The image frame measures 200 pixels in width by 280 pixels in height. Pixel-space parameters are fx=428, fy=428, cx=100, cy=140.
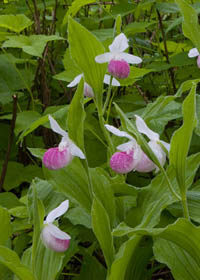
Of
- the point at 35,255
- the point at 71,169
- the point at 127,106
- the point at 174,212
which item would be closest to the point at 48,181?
the point at 71,169

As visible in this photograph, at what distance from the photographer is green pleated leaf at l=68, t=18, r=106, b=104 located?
82 centimetres

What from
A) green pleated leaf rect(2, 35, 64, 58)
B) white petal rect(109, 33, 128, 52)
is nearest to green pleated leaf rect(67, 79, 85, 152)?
white petal rect(109, 33, 128, 52)

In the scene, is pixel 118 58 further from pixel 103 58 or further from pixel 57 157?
pixel 57 157

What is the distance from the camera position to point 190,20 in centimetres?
83

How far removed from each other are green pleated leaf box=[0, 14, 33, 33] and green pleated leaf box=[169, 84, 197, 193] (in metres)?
0.92

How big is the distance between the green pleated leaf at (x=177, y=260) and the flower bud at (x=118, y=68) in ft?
1.19

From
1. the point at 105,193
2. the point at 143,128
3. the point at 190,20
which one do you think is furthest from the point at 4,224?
the point at 190,20

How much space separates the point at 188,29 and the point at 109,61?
171 millimetres

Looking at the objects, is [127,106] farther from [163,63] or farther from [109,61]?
[109,61]

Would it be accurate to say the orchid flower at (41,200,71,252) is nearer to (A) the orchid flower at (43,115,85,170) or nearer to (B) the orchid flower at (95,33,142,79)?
(A) the orchid flower at (43,115,85,170)

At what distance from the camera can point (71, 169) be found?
944 mm

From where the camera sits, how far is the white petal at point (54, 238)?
0.78 metres

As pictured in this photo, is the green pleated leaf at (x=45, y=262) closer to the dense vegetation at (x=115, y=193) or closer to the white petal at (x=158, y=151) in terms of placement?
the dense vegetation at (x=115, y=193)

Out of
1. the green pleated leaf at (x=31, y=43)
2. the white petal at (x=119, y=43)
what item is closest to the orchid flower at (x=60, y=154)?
the white petal at (x=119, y=43)
